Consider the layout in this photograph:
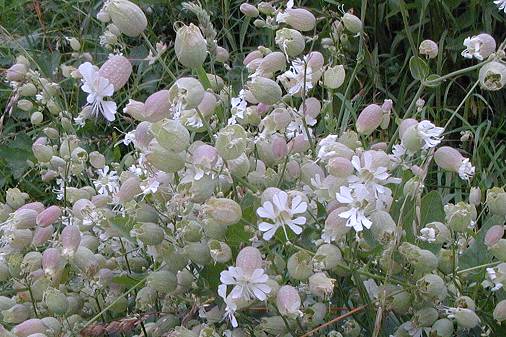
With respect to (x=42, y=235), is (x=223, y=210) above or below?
above

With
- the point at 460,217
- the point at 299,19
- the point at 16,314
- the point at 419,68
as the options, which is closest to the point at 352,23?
the point at 299,19

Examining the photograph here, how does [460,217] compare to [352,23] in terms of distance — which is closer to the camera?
[460,217]

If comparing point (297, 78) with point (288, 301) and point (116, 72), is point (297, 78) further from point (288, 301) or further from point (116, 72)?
point (288, 301)

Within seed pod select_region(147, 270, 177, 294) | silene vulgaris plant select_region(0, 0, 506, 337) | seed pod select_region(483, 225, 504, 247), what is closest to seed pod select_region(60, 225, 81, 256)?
silene vulgaris plant select_region(0, 0, 506, 337)

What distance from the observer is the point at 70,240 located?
46.3 inches

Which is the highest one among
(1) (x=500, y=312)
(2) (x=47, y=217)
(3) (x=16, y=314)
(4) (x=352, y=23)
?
(4) (x=352, y=23)

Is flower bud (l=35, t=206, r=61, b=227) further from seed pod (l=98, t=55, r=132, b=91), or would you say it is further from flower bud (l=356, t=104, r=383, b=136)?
flower bud (l=356, t=104, r=383, b=136)

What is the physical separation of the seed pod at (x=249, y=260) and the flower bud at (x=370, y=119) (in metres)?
0.29

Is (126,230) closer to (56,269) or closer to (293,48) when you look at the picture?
(56,269)

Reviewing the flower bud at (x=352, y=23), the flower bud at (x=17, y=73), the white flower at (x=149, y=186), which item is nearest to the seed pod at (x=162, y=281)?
the white flower at (x=149, y=186)

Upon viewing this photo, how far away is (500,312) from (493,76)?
0.99 ft

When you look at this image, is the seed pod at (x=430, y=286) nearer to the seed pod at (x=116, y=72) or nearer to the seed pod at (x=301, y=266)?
the seed pod at (x=301, y=266)

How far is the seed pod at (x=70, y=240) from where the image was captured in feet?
3.83

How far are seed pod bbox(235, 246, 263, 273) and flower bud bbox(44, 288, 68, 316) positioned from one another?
0.27 meters
